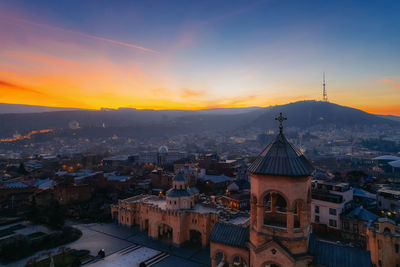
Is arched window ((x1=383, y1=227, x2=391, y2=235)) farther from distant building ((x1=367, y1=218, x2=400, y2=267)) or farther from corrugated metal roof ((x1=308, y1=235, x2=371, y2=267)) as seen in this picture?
corrugated metal roof ((x1=308, y1=235, x2=371, y2=267))

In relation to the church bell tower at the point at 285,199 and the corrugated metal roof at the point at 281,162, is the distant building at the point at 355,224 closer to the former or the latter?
the church bell tower at the point at 285,199

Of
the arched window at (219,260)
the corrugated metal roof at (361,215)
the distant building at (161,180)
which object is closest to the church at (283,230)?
the arched window at (219,260)

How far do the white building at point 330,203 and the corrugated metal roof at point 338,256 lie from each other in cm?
1849

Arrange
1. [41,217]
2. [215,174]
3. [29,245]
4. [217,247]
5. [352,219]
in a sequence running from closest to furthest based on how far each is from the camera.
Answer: [217,247] < [29,245] < [352,219] < [41,217] < [215,174]

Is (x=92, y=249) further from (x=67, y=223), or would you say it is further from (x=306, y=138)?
(x=306, y=138)

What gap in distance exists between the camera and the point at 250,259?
10961 mm

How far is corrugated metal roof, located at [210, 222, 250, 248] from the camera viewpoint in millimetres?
11483

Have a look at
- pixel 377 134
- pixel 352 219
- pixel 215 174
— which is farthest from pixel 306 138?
pixel 352 219

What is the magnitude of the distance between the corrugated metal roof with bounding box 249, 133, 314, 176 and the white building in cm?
1999

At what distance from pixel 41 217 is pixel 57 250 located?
31.9 feet

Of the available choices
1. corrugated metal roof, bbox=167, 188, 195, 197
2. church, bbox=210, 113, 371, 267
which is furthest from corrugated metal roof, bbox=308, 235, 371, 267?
corrugated metal roof, bbox=167, 188, 195, 197

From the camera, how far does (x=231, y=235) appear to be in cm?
1193

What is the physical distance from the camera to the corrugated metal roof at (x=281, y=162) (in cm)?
953

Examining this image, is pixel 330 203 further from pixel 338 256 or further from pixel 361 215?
pixel 338 256
